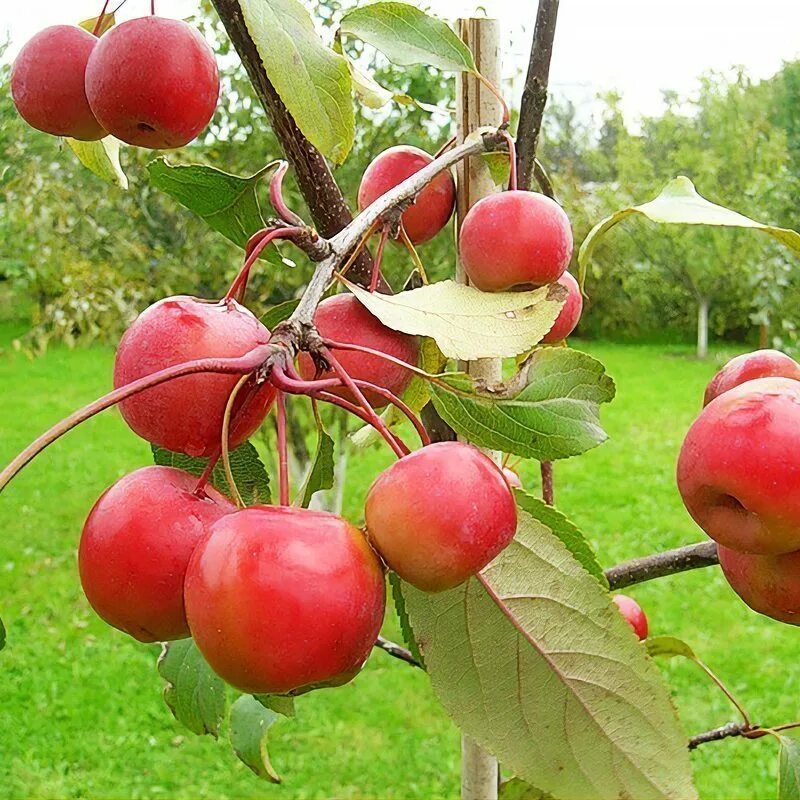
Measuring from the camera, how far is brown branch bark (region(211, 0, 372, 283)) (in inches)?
23.2

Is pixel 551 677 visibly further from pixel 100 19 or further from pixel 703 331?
pixel 703 331

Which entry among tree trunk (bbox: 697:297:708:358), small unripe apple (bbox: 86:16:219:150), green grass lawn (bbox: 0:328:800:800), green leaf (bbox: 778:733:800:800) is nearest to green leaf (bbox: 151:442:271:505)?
small unripe apple (bbox: 86:16:219:150)

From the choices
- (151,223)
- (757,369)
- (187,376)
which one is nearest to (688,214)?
(757,369)

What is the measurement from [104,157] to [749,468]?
62 centimetres

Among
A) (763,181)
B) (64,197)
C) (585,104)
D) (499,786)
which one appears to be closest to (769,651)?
(499,786)

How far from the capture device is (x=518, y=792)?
2.78 feet

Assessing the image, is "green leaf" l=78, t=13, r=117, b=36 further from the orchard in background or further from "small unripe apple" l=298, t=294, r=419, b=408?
"small unripe apple" l=298, t=294, r=419, b=408

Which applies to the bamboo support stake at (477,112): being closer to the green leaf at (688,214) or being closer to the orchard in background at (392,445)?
the orchard in background at (392,445)

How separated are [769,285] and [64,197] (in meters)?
4.00

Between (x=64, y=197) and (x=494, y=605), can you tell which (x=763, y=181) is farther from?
(x=494, y=605)

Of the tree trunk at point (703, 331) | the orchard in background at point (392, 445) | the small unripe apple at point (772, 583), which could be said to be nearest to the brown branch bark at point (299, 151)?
the orchard in background at point (392, 445)

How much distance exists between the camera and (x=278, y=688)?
0.37m

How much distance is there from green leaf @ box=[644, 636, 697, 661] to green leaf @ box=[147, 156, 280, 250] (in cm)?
54

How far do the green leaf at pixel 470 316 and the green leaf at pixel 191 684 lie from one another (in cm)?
48
